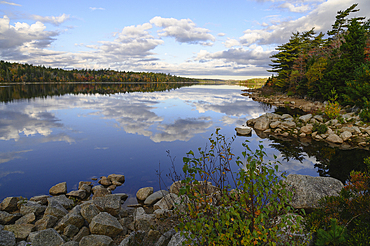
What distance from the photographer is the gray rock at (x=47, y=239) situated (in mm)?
5340

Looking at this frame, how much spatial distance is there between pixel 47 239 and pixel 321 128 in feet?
A: 68.1

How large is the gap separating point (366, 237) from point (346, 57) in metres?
33.7

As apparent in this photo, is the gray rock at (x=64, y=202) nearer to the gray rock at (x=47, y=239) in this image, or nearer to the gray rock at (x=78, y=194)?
the gray rock at (x=78, y=194)

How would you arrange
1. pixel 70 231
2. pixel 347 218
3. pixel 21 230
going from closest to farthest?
pixel 347 218 < pixel 21 230 < pixel 70 231

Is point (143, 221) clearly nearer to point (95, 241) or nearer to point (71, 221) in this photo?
point (95, 241)

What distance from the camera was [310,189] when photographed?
781 centimetres

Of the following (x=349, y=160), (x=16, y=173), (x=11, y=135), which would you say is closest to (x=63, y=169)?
(x=16, y=173)

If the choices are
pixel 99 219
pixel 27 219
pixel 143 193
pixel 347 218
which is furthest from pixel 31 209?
pixel 347 218

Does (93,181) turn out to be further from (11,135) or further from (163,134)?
(11,135)

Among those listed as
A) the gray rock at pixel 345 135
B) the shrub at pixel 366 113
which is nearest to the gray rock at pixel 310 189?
the gray rock at pixel 345 135

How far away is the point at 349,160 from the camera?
13.5 meters

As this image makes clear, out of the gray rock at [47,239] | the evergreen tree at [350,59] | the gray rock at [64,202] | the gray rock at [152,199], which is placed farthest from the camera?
the evergreen tree at [350,59]

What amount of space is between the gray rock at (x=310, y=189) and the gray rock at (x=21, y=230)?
8.35 m

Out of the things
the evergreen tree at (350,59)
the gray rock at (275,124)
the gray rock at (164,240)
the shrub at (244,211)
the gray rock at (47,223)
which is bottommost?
the gray rock at (47,223)
